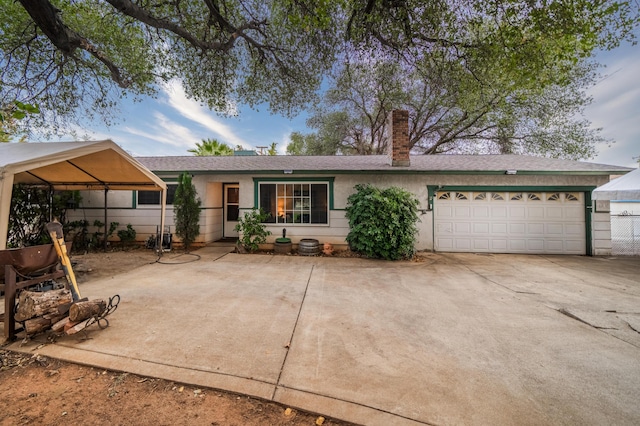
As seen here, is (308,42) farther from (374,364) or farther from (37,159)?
(374,364)

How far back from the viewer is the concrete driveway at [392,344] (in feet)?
6.49

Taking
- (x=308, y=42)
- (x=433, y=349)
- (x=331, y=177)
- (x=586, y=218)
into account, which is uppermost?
(x=308, y=42)

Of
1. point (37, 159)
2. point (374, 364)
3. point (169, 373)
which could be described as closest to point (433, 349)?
point (374, 364)

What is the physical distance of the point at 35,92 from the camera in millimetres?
6820

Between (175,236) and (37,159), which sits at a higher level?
(37,159)

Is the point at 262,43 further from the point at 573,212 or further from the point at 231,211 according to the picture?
the point at 573,212

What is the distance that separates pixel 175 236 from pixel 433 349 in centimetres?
874

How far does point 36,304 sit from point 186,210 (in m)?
5.85

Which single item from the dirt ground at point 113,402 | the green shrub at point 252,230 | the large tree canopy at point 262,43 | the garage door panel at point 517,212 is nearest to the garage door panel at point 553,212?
the garage door panel at point 517,212

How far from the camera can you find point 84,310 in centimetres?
284

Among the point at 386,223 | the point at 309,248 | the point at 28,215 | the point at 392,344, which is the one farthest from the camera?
the point at 309,248

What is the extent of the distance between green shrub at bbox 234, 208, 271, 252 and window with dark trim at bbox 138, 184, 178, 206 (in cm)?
292

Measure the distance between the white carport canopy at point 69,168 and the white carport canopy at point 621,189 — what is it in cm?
1269

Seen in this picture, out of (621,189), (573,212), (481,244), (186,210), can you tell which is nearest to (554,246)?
(573,212)
